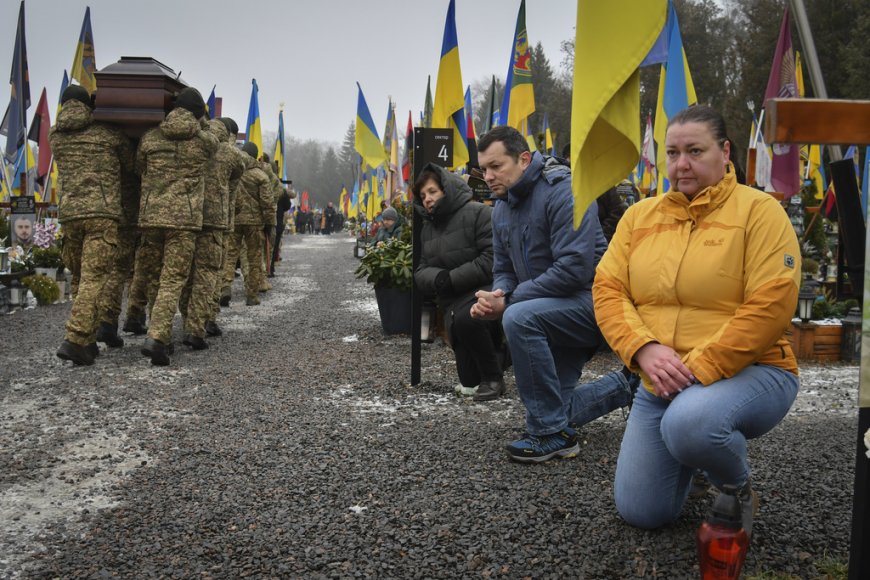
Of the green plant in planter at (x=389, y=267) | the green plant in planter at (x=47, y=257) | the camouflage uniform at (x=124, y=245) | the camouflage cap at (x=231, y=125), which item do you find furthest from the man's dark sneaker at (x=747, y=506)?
the green plant in planter at (x=47, y=257)

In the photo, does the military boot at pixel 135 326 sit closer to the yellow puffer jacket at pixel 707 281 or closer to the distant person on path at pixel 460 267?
the distant person on path at pixel 460 267

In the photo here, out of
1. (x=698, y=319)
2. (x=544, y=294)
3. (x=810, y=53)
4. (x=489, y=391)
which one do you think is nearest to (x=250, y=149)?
(x=489, y=391)

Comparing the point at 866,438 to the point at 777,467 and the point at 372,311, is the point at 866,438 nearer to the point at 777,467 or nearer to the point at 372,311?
the point at 777,467

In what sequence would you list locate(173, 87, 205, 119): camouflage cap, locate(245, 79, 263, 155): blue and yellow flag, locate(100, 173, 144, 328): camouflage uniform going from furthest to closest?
locate(245, 79, 263, 155): blue and yellow flag → locate(100, 173, 144, 328): camouflage uniform → locate(173, 87, 205, 119): camouflage cap

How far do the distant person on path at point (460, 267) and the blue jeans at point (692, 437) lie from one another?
250cm

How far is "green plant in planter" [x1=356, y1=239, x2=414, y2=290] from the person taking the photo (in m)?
8.63

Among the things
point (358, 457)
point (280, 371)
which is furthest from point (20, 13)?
point (358, 457)

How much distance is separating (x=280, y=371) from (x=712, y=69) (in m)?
37.8

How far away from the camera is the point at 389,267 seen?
28.6 ft

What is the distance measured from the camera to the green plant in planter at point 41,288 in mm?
11125

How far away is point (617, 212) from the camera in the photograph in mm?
6117

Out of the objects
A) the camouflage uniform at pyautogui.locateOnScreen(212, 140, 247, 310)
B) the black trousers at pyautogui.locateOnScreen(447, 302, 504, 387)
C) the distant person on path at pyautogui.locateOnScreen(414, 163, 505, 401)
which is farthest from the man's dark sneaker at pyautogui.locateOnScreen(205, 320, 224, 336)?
the black trousers at pyautogui.locateOnScreen(447, 302, 504, 387)

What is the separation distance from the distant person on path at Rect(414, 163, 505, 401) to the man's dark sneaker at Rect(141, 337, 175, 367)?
2418 millimetres

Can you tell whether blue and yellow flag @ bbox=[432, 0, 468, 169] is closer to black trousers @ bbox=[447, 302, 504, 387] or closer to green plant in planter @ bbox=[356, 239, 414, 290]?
green plant in planter @ bbox=[356, 239, 414, 290]
